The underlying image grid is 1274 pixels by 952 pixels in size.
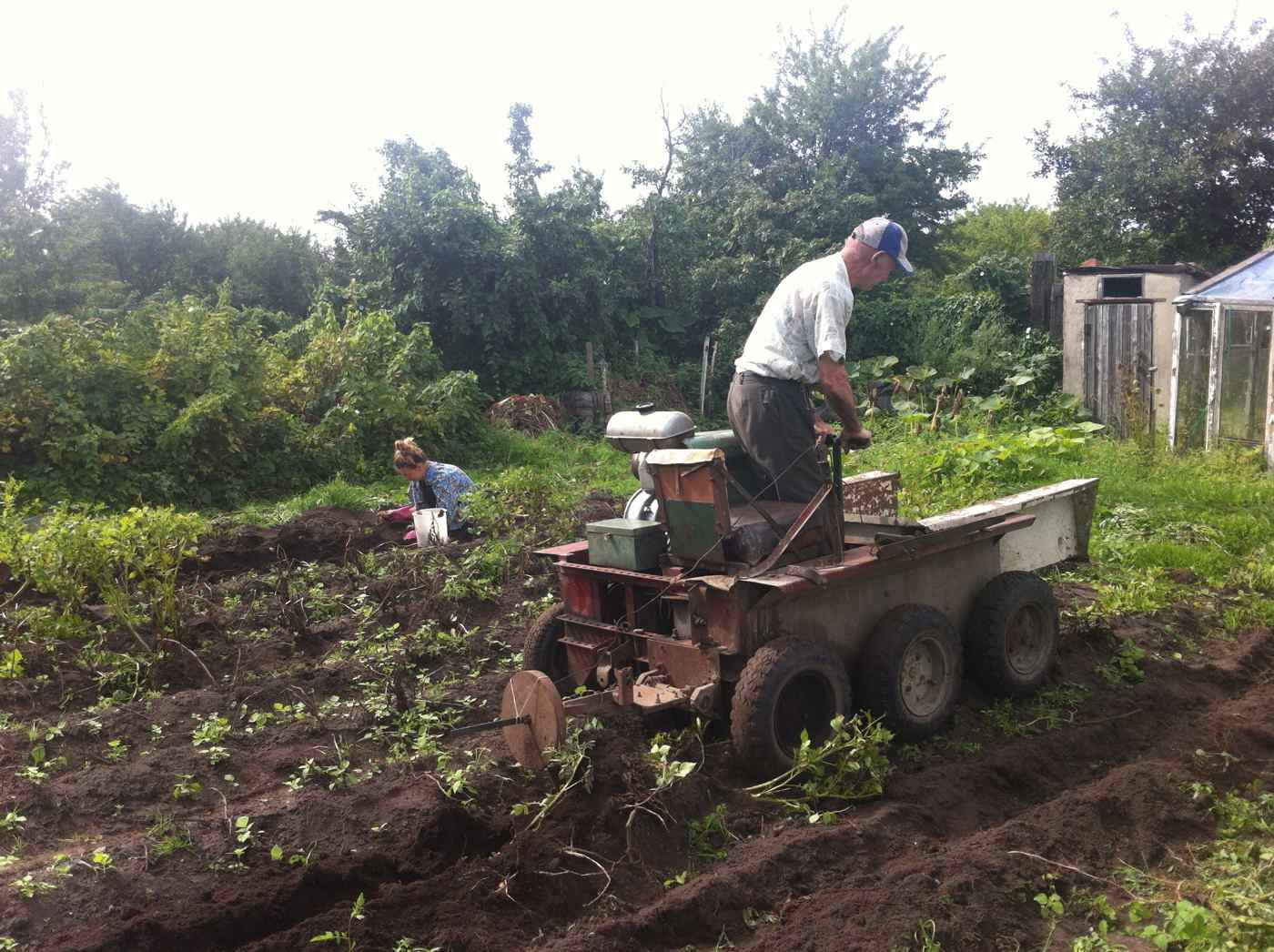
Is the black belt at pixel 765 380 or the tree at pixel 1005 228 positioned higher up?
the tree at pixel 1005 228

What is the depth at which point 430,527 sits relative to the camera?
29.0ft

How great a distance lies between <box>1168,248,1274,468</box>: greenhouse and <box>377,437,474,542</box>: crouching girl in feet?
29.1

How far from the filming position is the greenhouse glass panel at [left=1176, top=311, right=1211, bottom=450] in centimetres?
1331

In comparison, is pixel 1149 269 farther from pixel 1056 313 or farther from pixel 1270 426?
pixel 1270 426

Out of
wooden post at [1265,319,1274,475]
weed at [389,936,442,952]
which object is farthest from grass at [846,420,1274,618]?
weed at [389,936,442,952]

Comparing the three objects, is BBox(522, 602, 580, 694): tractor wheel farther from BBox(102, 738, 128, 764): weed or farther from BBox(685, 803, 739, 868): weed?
BBox(102, 738, 128, 764): weed

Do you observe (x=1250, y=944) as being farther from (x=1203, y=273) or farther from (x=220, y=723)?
(x=1203, y=273)

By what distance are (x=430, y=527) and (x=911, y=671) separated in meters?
4.66

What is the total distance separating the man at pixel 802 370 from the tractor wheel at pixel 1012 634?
1.21m

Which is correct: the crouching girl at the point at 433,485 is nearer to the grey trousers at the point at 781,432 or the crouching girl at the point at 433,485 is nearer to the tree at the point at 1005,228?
the grey trousers at the point at 781,432

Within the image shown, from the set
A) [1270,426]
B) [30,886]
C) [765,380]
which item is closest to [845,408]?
[765,380]

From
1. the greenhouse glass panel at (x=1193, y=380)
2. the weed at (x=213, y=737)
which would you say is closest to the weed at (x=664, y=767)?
the weed at (x=213, y=737)

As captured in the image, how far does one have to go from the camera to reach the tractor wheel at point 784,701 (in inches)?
182

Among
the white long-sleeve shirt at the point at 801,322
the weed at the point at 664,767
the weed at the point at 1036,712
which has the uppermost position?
the white long-sleeve shirt at the point at 801,322
